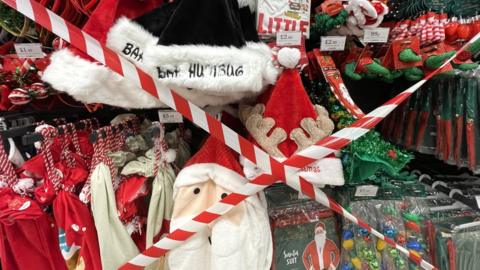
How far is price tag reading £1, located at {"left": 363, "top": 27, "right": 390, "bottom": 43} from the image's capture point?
84 cm

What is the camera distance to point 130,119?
0.92 metres

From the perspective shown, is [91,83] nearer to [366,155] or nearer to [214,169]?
[214,169]

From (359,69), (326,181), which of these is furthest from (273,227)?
(359,69)

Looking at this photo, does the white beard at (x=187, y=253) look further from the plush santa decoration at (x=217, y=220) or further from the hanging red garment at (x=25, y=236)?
the hanging red garment at (x=25, y=236)

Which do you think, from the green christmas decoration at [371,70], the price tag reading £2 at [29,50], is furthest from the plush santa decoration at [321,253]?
the price tag reading £2 at [29,50]

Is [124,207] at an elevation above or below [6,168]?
below

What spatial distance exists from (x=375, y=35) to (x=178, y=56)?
568 mm

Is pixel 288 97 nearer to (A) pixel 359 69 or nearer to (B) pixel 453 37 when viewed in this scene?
(A) pixel 359 69

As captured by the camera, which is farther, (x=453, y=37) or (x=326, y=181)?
(x=453, y=37)

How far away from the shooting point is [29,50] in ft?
2.86

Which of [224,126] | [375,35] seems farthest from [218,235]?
[375,35]

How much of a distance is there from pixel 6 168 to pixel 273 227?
0.74 m

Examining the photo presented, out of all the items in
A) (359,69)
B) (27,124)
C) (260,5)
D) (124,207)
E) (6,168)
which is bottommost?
(124,207)

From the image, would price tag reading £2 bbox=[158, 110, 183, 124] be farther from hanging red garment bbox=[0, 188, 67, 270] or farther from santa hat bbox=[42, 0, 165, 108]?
hanging red garment bbox=[0, 188, 67, 270]
